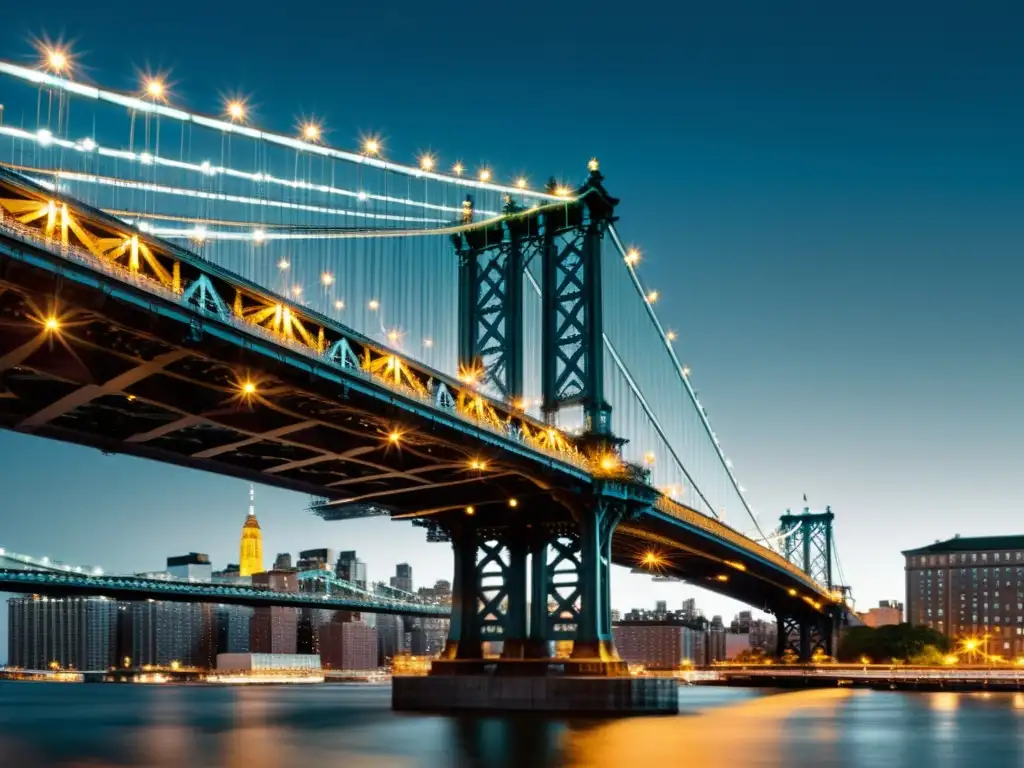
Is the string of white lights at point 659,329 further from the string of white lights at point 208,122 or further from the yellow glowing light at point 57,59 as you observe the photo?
the yellow glowing light at point 57,59

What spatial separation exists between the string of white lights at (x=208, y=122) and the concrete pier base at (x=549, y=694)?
18880 millimetres

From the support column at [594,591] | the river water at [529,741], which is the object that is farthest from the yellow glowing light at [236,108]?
the support column at [594,591]

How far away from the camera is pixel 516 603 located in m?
52.4

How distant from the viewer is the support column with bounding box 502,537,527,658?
51.6 metres

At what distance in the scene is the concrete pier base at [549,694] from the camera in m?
46.6

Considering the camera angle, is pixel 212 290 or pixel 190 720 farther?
pixel 190 720

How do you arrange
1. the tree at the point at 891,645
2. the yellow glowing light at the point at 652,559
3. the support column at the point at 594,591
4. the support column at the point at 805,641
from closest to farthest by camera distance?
the support column at the point at 594,591
the yellow glowing light at the point at 652,559
the tree at the point at 891,645
the support column at the point at 805,641

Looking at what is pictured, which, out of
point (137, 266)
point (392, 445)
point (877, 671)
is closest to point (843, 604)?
point (877, 671)

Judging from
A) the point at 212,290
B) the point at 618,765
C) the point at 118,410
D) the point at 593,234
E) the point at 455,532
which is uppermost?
the point at 593,234

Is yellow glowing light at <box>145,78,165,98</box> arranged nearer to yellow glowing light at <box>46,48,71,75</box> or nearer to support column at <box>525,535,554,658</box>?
yellow glowing light at <box>46,48,71,75</box>

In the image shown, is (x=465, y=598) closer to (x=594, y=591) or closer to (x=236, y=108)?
(x=594, y=591)

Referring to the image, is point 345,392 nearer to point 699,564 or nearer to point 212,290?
point 212,290

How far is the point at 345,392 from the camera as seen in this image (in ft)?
113

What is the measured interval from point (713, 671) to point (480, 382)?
89251 millimetres
